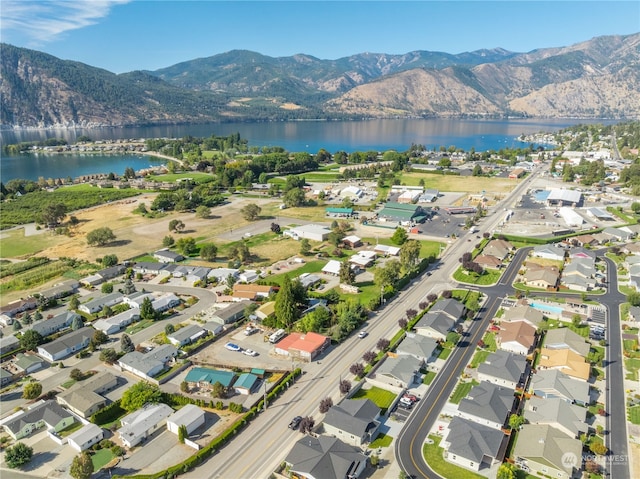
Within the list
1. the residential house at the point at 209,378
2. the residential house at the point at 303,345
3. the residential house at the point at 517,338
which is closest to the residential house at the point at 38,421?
the residential house at the point at 209,378

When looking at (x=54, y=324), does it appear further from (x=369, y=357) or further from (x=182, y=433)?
(x=369, y=357)

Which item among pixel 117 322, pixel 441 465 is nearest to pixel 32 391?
pixel 117 322

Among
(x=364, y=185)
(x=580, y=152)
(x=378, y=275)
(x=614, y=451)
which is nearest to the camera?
(x=614, y=451)

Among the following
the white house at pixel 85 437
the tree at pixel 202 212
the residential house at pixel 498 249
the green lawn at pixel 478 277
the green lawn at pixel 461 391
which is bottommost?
the white house at pixel 85 437

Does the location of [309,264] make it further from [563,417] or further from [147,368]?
[563,417]

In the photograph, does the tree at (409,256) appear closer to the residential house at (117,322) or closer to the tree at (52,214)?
the residential house at (117,322)

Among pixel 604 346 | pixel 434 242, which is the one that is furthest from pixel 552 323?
pixel 434 242

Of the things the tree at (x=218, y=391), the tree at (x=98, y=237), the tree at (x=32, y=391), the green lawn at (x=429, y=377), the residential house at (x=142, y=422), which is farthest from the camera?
the tree at (x=98, y=237)
